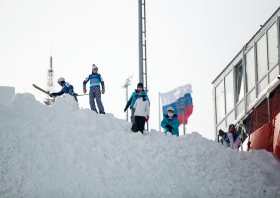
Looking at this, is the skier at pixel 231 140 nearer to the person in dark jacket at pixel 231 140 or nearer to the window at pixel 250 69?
the person in dark jacket at pixel 231 140

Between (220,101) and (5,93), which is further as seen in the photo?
(220,101)

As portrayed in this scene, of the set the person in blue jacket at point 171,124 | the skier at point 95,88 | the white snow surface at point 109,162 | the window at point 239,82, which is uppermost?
the window at point 239,82

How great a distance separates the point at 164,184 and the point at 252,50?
32.6ft

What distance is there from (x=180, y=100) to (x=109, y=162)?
2238 cm

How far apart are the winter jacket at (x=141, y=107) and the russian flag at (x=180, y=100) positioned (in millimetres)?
19486

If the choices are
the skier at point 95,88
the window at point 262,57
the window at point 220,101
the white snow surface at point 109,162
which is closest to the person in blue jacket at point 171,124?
the white snow surface at point 109,162

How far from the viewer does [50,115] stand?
9961mm

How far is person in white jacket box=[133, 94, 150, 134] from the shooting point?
9984 mm

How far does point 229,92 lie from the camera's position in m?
17.9

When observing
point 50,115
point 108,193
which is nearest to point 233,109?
point 50,115

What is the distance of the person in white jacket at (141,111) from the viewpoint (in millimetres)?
9984

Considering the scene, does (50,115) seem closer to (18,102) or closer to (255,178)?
(18,102)

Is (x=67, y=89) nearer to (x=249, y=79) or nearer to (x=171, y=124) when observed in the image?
(x=171, y=124)

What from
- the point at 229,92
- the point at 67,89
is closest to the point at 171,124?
the point at 67,89
